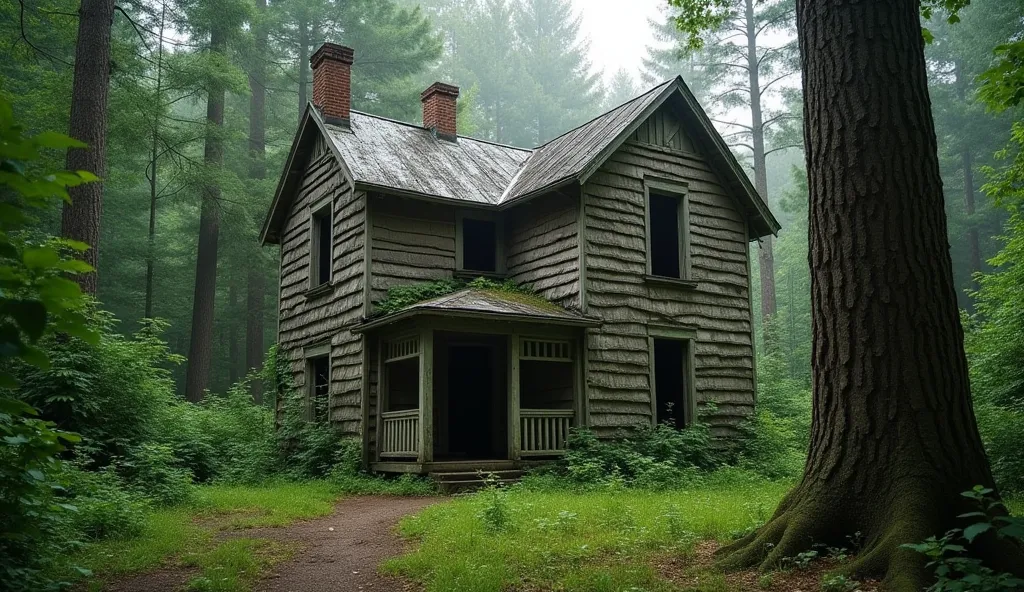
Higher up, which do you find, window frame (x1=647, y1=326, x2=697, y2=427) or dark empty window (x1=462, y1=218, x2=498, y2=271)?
dark empty window (x1=462, y1=218, x2=498, y2=271)

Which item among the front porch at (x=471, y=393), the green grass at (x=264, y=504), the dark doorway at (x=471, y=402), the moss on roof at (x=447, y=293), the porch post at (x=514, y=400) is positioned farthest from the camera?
the dark doorway at (x=471, y=402)

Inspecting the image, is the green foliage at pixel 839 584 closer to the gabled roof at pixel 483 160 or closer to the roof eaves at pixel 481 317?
the roof eaves at pixel 481 317

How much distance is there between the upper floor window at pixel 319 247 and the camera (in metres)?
16.5

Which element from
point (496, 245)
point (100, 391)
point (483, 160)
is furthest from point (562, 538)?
point (483, 160)

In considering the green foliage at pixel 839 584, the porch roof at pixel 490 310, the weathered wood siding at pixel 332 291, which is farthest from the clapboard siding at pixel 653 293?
the green foliage at pixel 839 584

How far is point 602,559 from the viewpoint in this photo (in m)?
6.15

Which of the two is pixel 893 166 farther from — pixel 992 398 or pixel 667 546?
pixel 992 398

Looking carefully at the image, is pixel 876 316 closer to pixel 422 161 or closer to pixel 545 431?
pixel 545 431

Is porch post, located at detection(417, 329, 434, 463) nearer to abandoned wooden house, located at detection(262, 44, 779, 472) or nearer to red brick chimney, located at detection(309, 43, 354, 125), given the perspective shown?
abandoned wooden house, located at detection(262, 44, 779, 472)

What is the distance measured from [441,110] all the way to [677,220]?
614 centimetres

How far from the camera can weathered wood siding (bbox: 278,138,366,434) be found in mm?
14492

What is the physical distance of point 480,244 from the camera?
1612 centimetres

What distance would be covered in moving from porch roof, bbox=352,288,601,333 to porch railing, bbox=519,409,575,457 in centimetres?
160

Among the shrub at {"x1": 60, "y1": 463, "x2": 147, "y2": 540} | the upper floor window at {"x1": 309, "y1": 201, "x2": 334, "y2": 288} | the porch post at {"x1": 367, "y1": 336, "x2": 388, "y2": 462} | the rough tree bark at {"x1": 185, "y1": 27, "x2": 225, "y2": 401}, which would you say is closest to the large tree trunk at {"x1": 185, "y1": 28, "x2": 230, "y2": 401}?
the rough tree bark at {"x1": 185, "y1": 27, "x2": 225, "y2": 401}
